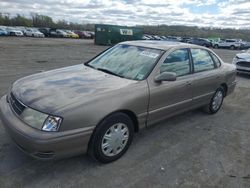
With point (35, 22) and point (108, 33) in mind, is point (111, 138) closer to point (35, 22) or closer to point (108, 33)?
point (108, 33)

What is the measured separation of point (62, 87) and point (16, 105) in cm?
59

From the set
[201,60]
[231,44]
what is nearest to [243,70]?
[201,60]

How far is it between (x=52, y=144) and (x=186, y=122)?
2.93m

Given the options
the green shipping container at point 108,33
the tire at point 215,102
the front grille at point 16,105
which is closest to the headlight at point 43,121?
the front grille at point 16,105

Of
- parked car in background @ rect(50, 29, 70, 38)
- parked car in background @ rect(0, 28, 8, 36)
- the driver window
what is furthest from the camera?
parked car in background @ rect(50, 29, 70, 38)

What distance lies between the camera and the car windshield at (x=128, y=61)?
11.9ft

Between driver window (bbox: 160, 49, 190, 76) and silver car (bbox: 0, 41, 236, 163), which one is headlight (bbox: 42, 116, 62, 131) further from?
driver window (bbox: 160, 49, 190, 76)

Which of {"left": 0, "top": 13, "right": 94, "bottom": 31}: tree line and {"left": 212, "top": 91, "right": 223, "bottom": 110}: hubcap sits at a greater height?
{"left": 212, "top": 91, "right": 223, "bottom": 110}: hubcap

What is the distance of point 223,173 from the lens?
3152 mm

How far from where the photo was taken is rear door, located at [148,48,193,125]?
359 cm

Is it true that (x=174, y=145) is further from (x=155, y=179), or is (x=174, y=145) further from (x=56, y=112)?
(x=56, y=112)

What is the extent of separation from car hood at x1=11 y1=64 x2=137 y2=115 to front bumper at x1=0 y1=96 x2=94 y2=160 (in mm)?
252

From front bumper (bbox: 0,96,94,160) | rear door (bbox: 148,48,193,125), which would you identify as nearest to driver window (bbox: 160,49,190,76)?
rear door (bbox: 148,48,193,125)

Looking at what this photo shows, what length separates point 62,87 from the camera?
10.3 ft
